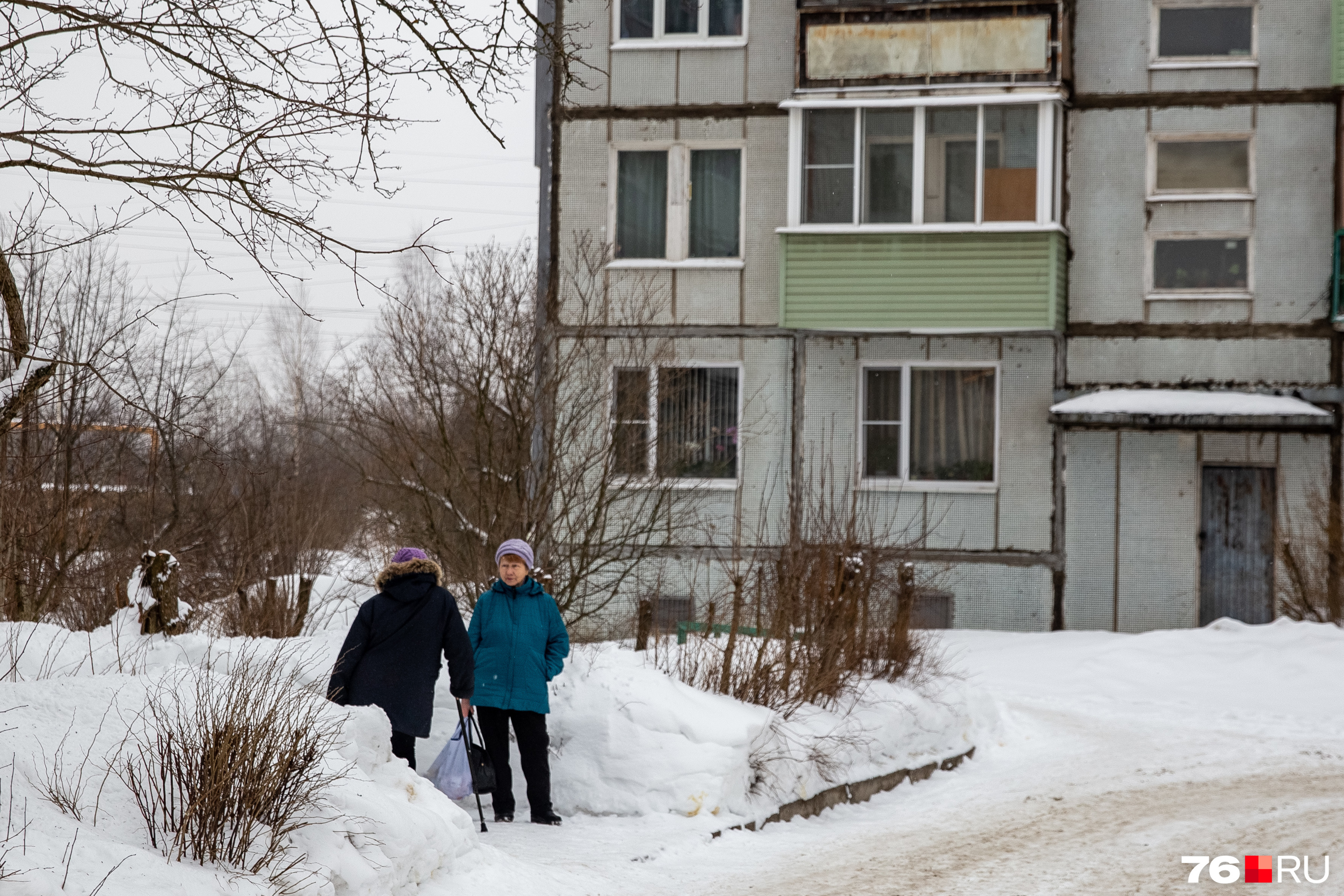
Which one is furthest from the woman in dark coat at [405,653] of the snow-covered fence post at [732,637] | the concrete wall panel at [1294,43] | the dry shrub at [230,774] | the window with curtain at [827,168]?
the concrete wall panel at [1294,43]

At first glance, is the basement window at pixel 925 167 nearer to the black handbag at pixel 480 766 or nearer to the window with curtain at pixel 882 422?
the window with curtain at pixel 882 422

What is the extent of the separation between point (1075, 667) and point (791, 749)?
8.47 m

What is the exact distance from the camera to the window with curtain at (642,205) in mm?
20891

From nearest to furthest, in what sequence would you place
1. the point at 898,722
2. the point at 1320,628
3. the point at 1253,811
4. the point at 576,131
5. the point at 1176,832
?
the point at 1176,832 < the point at 1253,811 < the point at 898,722 < the point at 1320,628 < the point at 576,131

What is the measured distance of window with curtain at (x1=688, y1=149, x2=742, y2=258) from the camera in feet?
68.1

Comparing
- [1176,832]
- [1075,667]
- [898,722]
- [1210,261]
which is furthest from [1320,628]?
[1176,832]

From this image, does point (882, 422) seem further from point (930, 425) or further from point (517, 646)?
point (517, 646)

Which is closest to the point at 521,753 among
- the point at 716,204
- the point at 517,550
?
the point at 517,550

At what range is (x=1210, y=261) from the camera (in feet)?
65.9

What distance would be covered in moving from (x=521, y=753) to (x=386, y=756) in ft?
5.85

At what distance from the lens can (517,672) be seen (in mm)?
8586

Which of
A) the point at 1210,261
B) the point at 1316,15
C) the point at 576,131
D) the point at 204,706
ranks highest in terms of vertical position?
the point at 1316,15

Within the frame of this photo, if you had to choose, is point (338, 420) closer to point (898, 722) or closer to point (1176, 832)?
point (898, 722)

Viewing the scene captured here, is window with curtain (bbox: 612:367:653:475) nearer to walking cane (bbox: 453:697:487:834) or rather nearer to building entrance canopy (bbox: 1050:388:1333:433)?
walking cane (bbox: 453:697:487:834)
